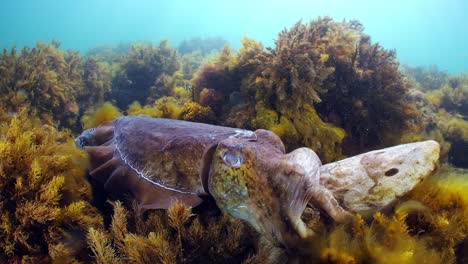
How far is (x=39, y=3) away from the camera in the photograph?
147 m

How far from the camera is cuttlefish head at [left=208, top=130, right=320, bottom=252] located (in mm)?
2285

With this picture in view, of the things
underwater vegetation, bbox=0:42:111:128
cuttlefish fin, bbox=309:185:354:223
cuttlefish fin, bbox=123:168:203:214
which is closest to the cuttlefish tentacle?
cuttlefish fin, bbox=309:185:354:223

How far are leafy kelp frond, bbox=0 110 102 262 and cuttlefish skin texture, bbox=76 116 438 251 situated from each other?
1.50 feet

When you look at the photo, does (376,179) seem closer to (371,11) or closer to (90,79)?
(90,79)

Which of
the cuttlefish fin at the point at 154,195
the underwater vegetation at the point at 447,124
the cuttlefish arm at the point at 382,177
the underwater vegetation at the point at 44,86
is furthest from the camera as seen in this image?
the underwater vegetation at the point at 44,86

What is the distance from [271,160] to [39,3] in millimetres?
188627

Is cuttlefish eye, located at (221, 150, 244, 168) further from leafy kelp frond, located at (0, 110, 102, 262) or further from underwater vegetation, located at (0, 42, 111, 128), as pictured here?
underwater vegetation, located at (0, 42, 111, 128)

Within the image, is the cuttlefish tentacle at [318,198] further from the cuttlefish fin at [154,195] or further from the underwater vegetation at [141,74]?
the underwater vegetation at [141,74]

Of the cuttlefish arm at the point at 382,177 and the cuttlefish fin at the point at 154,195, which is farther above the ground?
the cuttlefish arm at the point at 382,177

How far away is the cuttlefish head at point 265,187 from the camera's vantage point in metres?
2.29

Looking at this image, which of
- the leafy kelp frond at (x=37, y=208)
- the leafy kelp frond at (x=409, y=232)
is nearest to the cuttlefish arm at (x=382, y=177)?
the leafy kelp frond at (x=409, y=232)

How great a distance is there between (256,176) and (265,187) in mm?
123

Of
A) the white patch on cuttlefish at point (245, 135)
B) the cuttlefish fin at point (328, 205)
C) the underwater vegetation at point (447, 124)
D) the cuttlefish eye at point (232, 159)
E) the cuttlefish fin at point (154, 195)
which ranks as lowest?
the underwater vegetation at point (447, 124)

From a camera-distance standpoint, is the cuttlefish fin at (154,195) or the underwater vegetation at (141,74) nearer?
the cuttlefish fin at (154,195)
